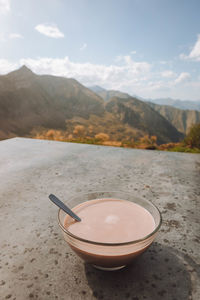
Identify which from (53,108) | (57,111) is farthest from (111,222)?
(53,108)

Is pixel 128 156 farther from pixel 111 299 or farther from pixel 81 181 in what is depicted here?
pixel 111 299

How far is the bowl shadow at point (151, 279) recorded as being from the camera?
45cm

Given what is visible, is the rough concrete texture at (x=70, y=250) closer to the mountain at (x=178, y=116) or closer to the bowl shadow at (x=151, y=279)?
the bowl shadow at (x=151, y=279)

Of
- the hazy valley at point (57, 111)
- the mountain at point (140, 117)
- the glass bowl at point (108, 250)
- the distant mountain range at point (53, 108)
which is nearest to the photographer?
the glass bowl at point (108, 250)

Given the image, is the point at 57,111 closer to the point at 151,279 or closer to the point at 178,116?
→ the point at 151,279

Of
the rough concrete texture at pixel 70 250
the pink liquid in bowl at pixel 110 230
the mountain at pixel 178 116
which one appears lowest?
the mountain at pixel 178 116

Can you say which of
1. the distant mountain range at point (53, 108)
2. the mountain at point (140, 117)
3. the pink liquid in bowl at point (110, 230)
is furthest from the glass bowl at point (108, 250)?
the mountain at point (140, 117)

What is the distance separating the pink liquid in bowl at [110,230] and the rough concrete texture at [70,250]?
7 cm

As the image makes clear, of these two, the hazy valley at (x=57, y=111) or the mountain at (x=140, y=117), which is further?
the mountain at (x=140, y=117)

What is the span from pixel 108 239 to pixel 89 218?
96 millimetres

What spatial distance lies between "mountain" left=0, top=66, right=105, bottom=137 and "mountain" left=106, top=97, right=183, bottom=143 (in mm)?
3538

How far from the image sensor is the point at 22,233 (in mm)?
665

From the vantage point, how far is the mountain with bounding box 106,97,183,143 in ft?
143

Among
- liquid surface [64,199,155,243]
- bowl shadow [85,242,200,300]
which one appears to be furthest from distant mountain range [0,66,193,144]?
bowl shadow [85,242,200,300]
